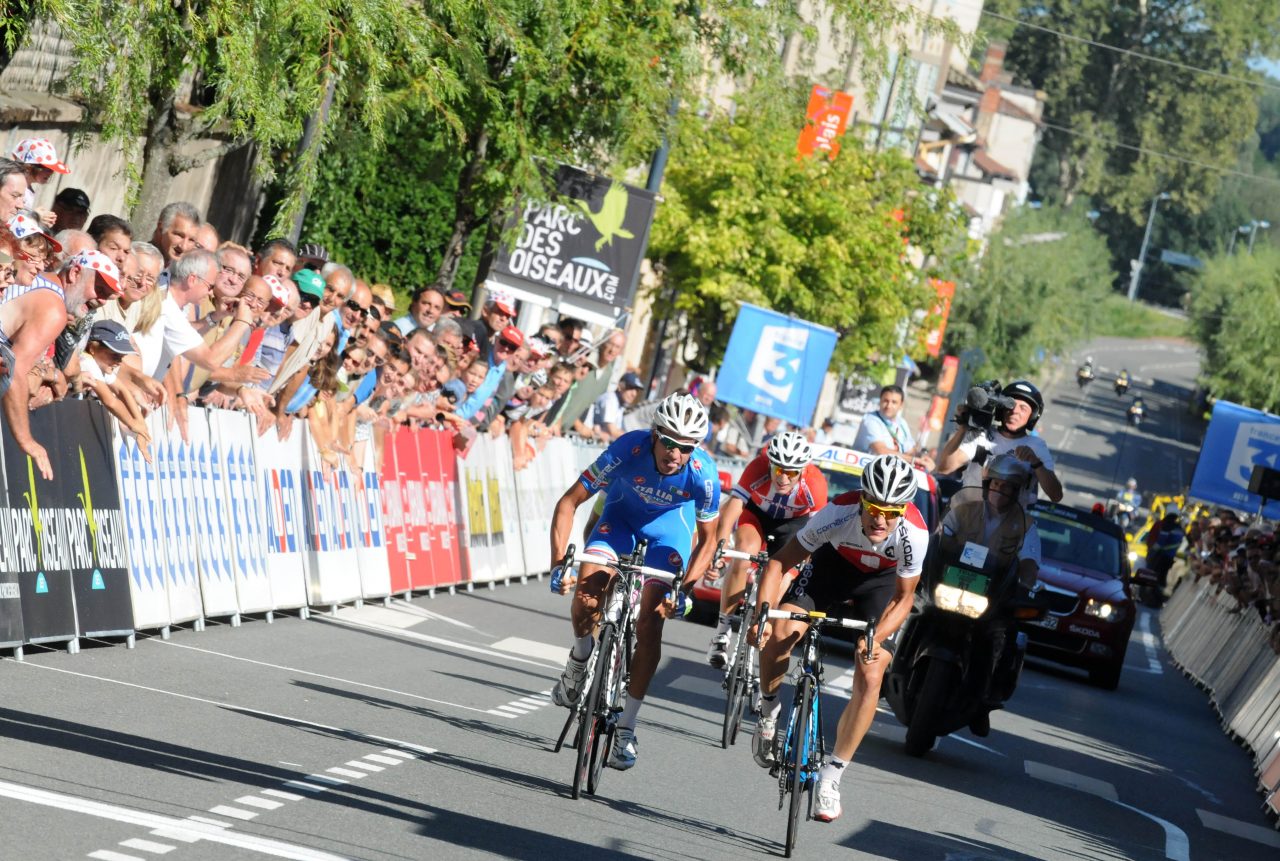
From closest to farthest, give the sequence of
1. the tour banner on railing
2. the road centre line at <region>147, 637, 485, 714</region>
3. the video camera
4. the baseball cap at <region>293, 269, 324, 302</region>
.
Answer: the road centre line at <region>147, 637, 485, 714</region> → the video camera → the baseball cap at <region>293, 269, 324, 302</region> → the tour banner on railing

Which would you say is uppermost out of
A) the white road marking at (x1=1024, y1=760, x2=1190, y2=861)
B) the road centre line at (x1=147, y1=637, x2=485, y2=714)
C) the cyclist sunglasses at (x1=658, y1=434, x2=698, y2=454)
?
the cyclist sunglasses at (x1=658, y1=434, x2=698, y2=454)

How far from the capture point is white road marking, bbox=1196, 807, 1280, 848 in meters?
12.5

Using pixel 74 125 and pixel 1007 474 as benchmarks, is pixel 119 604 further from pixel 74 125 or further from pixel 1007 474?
pixel 74 125

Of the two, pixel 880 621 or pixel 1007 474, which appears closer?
pixel 880 621

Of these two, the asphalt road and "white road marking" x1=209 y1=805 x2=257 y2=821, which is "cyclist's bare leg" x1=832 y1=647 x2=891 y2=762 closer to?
the asphalt road

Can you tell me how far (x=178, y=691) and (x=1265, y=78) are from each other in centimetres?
12555

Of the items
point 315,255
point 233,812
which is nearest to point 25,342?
point 233,812

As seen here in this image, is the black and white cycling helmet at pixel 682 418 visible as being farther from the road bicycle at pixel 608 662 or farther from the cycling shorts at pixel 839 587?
the cycling shorts at pixel 839 587

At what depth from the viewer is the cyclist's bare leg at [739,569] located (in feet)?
43.3

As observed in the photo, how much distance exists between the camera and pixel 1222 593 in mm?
28891

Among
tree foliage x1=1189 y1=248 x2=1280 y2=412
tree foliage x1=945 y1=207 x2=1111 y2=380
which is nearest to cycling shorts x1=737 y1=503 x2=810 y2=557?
tree foliage x1=1189 y1=248 x2=1280 y2=412

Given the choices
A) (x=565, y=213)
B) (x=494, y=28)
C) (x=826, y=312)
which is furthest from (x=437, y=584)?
(x=826, y=312)

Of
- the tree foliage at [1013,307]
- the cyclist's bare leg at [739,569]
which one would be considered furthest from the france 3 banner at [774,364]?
the tree foliage at [1013,307]

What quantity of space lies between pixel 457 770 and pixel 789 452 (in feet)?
10.4
